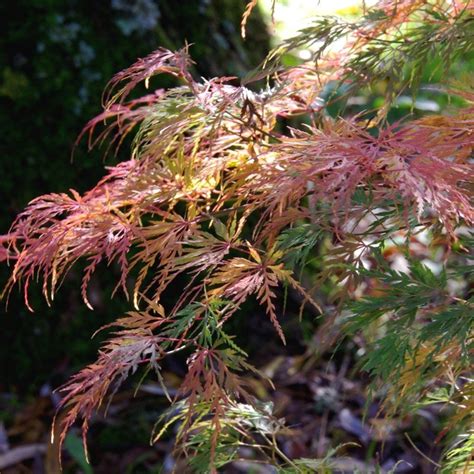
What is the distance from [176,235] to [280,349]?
122 centimetres

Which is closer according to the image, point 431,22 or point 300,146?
point 300,146

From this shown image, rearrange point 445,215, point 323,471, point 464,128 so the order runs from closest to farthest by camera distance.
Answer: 1. point 445,215
2. point 464,128
3. point 323,471

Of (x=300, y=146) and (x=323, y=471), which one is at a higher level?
(x=300, y=146)

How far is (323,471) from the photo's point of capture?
907 mm

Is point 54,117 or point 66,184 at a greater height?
point 54,117

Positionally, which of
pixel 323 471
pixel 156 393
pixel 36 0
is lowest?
pixel 156 393

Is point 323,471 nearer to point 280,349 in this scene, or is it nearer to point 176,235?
point 176,235

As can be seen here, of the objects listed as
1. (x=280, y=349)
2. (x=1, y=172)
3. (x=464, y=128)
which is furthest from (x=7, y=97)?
(x=464, y=128)

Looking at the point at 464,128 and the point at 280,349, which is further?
the point at 280,349

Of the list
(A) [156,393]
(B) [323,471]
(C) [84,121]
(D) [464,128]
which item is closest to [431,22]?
(D) [464,128]

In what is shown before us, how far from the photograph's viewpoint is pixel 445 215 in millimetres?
621

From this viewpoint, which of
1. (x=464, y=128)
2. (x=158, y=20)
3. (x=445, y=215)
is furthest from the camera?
(x=158, y=20)

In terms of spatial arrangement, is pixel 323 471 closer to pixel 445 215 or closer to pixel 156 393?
pixel 445 215

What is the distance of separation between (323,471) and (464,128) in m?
0.40
